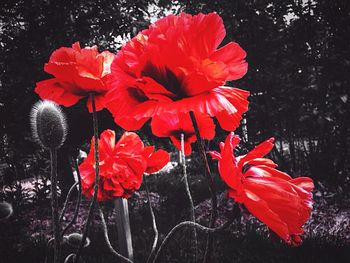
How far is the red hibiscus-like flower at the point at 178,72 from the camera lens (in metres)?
0.43

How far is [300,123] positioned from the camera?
4727 millimetres

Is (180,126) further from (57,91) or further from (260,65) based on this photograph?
(260,65)

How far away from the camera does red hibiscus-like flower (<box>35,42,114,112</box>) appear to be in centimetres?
57

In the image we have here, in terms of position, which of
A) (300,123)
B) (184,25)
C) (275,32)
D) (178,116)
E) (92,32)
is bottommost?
(300,123)

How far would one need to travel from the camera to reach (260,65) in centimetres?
490

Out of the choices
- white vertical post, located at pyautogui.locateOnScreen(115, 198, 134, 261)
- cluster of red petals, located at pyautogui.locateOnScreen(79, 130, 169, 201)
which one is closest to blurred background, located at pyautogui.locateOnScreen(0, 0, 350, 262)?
white vertical post, located at pyautogui.locateOnScreen(115, 198, 134, 261)

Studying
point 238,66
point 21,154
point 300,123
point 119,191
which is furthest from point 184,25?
point 300,123

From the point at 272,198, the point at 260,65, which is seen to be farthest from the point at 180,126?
the point at 260,65

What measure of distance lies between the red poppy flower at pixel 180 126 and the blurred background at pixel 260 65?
3.55 metres

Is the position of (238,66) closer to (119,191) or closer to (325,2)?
(119,191)

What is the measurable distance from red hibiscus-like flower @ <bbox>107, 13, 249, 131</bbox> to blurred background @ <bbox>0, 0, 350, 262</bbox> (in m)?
3.75

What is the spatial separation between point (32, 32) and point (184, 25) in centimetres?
468

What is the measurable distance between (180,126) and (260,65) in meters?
4.53

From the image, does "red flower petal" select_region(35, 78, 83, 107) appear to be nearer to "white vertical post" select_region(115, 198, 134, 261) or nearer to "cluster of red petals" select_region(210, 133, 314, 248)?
"cluster of red petals" select_region(210, 133, 314, 248)
